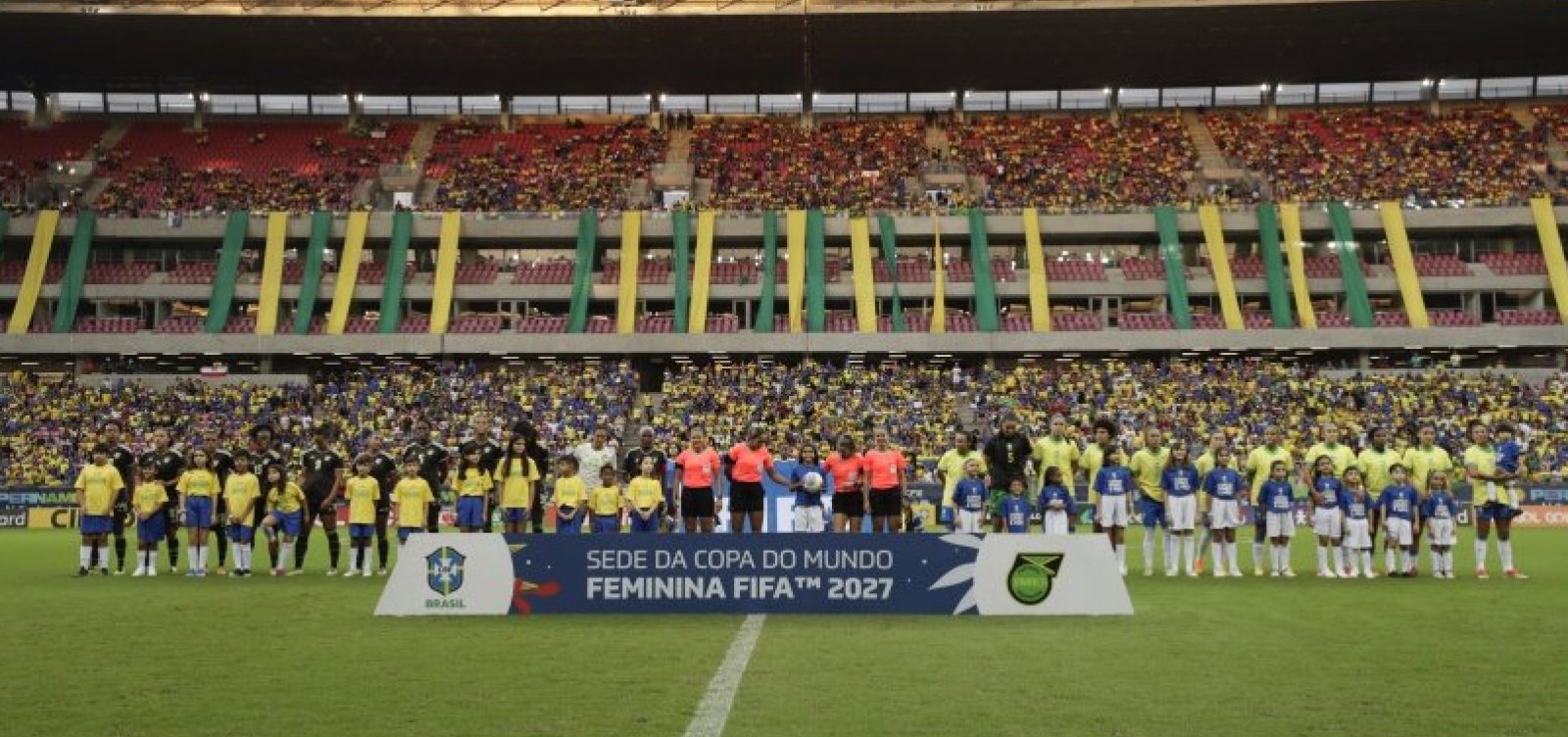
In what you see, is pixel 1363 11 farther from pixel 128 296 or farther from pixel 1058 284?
pixel 128 296

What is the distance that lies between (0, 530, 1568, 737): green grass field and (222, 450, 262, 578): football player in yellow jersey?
3.66 m

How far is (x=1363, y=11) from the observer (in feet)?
208

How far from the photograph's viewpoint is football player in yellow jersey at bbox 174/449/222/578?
21906mm

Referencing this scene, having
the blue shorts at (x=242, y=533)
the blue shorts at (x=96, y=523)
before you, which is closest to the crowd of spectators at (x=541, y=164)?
the blue shorts at (x=96, y=523)

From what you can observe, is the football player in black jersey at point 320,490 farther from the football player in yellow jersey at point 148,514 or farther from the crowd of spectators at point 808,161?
the crowd of spectators at point 808,161

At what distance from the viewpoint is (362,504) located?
850 inches

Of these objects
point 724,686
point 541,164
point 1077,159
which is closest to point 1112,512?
point 724,686

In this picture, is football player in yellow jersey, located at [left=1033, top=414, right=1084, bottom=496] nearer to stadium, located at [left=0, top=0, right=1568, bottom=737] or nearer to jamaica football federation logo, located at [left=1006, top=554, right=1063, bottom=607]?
stadium, located at [left=0, top=0, right=1568, bottom=737]

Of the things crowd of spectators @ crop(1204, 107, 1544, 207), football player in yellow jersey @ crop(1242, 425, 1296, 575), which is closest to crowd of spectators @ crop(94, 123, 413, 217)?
crowd of spectators @ crop(1204, 107, 1544, 207)

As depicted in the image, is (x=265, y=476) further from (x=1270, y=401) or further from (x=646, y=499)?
(x=1270, y=401)

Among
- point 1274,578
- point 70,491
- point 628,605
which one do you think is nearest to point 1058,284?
point 70,491

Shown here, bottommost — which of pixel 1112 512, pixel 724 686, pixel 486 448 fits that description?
pixel 724 686

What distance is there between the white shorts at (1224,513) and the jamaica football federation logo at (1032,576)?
6410mm

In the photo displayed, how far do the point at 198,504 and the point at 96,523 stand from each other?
64.3 inches
